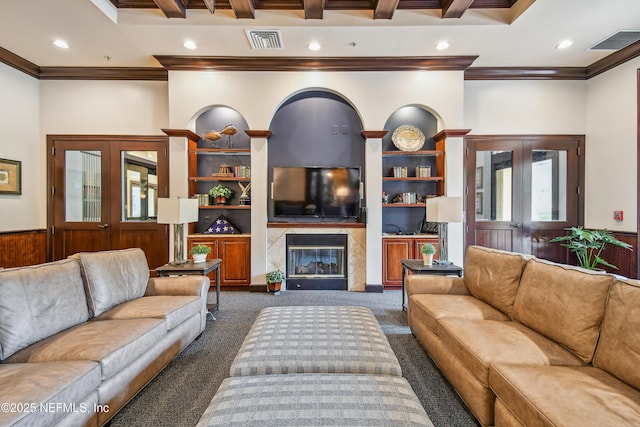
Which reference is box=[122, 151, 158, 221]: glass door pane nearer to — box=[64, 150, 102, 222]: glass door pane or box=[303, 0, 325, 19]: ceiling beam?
box=[64, 150, 102, 222]: glass door pane

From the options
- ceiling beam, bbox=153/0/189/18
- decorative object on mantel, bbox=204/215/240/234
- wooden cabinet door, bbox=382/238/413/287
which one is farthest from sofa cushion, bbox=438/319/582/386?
ceiling beam, bbox=153/0/189/18

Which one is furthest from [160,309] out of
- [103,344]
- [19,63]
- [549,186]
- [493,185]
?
[549,186]

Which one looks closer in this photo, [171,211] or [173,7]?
[173,7]

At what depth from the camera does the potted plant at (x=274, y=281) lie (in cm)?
414

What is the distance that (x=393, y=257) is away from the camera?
14.4 feet

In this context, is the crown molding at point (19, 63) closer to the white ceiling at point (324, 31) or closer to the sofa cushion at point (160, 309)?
the white ceiling at point (324, 31)

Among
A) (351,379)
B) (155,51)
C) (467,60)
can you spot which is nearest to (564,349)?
(351,379)

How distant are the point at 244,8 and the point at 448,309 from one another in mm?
3770

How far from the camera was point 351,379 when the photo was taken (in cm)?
142

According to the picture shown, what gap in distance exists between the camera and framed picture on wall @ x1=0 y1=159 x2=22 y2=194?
13.3ft

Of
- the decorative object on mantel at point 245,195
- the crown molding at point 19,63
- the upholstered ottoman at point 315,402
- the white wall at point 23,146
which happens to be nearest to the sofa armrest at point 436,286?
the upholstered ottoman at point 315,402

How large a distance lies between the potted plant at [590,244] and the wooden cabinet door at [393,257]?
7.46 feet

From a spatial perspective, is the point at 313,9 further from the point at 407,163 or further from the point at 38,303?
the point at 38,303

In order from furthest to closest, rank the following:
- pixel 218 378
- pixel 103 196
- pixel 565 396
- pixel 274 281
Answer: pixel 103 196 < pixel 274 281 < pixel 218 378 < pixel 565 396
